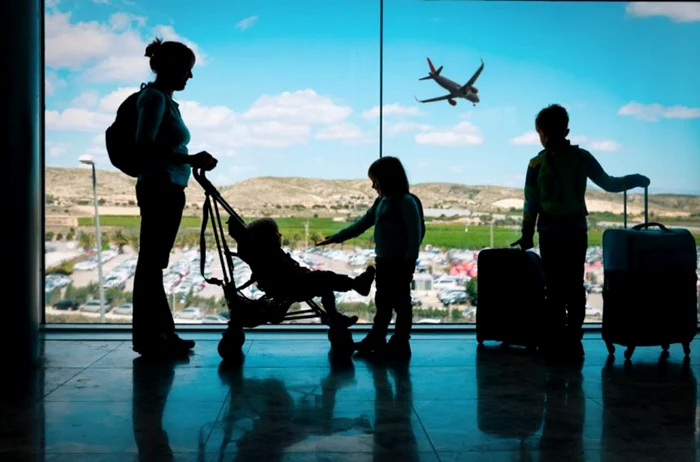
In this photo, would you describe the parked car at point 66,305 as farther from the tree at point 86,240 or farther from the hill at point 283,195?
the hill at point 283,195

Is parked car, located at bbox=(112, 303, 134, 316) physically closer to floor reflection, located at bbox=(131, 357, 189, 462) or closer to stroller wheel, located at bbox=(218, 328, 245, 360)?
floor reflection, located at bbox=(131, 357, 189, 462)

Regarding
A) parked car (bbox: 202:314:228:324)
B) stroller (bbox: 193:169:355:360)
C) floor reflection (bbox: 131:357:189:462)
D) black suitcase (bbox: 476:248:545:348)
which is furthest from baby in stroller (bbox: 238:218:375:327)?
parked car (bbox: 202:314:228:324)

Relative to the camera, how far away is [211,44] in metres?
4.78

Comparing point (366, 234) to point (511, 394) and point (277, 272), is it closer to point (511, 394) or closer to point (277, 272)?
point (277, 272)

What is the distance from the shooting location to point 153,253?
381cm

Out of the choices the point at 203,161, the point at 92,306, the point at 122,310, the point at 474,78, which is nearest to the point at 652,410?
the point at 203,161

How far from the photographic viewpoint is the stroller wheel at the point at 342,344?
12.5ft

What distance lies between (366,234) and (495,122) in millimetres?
1181

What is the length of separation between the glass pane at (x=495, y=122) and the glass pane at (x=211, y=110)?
0.93 feet

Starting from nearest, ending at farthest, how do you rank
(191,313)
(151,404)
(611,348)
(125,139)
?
(151,404) → (125,139) → (611,348) → (191,313)

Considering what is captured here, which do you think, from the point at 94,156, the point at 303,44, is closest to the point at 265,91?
the point at 303,44

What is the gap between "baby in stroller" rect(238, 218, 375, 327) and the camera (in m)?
3.75

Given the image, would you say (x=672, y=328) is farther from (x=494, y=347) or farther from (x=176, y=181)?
(x=176, y=181)

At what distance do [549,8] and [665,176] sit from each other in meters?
4.84
